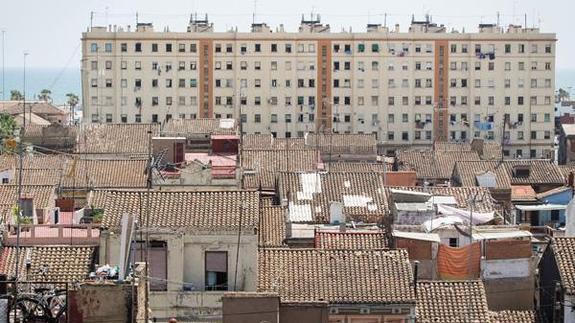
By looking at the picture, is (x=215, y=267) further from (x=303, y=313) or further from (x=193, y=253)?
(x=303, y=313)

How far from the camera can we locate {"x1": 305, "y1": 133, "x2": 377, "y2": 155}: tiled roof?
77.4 m

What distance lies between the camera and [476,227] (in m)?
37.2

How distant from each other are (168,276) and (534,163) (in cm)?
4159

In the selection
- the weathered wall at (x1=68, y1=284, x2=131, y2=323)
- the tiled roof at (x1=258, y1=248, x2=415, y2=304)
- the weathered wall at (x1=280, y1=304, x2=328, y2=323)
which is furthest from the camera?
the tiled roof at (x1=258, y1=248, x2=415, y2=304)

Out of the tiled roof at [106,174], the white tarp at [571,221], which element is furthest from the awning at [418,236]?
Result: the tiled roof at [106,174]

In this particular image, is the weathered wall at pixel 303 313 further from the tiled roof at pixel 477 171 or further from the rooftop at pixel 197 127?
the rooftop at pixel 197 127

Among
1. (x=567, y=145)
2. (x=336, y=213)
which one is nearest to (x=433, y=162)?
(x=567, y=145)

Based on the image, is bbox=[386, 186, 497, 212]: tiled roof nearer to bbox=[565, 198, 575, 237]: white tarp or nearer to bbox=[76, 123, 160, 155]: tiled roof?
bbox=[565, 198, 575, 237]: white tarp

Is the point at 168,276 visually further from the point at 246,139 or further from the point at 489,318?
the point at 246,139

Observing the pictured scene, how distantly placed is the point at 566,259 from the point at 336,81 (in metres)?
77.1

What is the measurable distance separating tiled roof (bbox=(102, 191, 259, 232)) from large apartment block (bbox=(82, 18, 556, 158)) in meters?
76.3

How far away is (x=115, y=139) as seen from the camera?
6838 cm

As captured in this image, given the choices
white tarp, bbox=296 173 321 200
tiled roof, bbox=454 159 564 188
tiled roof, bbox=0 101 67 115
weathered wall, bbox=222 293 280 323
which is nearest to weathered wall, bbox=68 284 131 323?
weathered wall, bbox=222 293 280 323

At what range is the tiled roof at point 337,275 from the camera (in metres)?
28.0
